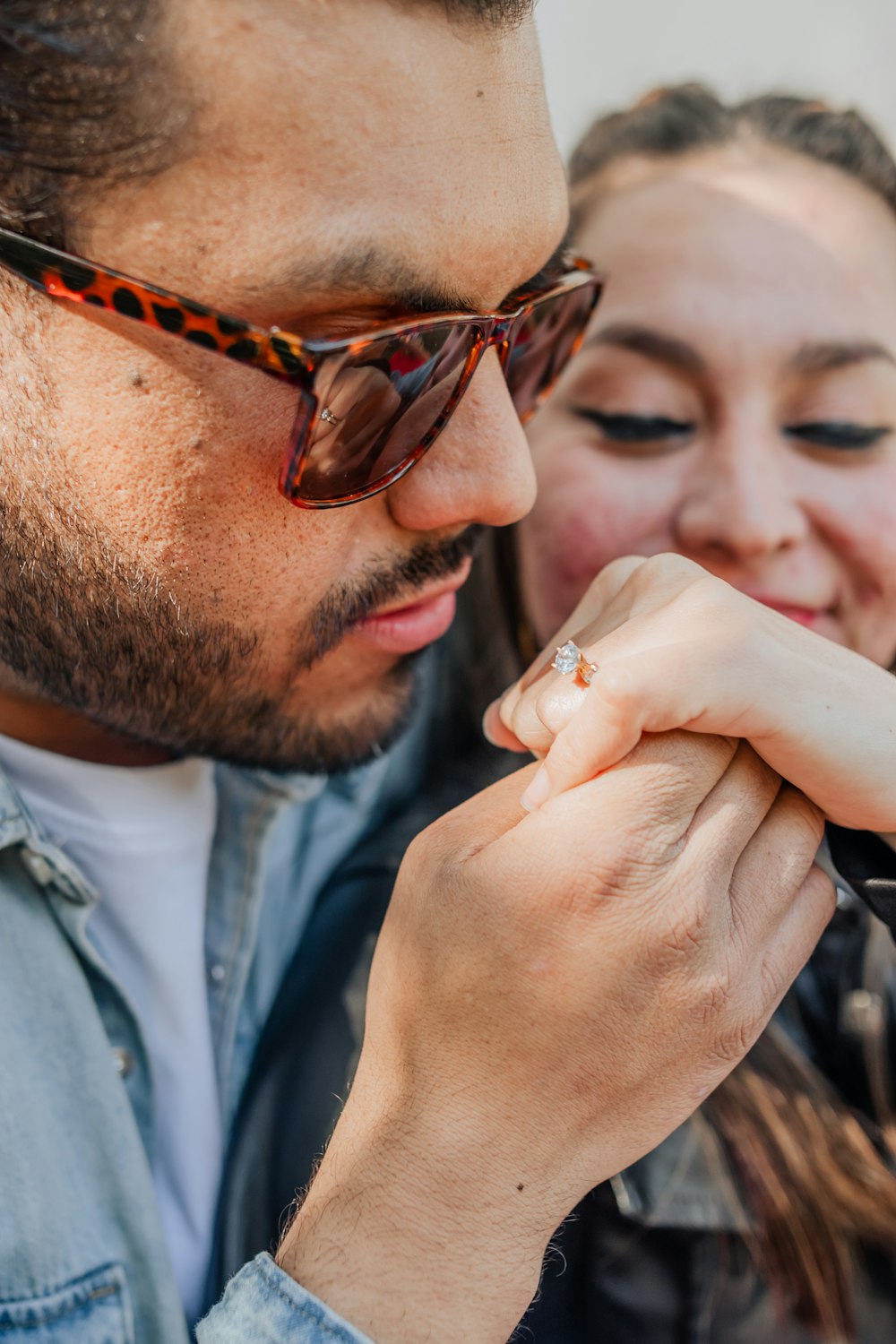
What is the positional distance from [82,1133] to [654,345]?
1569mm

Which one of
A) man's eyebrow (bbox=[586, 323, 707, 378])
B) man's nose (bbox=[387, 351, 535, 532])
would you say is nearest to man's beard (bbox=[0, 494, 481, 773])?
man's nose (bbox=[387, 351, 535, 532])

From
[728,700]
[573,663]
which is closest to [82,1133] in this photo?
[573,663]

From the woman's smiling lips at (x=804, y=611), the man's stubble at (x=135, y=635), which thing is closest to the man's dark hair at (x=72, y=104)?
the man's stubble at (x=135, y=635)

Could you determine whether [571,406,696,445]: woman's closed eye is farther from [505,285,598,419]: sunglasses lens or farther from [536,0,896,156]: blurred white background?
[536,0,896,156]: blurred white background

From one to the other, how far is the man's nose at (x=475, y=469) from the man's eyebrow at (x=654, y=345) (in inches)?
22.3

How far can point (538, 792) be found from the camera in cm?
120

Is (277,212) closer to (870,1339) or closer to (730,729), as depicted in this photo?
(730,729)

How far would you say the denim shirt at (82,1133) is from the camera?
3.89 ft

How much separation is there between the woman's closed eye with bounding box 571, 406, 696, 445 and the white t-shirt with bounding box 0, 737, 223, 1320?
1013 millimetres

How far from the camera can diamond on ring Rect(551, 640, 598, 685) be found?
1183 millimetres

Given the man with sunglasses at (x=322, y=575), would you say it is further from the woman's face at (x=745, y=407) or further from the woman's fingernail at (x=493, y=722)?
the woman's face at (x=745, y=407)

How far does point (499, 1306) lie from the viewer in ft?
3.67

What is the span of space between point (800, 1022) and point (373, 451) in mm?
1440

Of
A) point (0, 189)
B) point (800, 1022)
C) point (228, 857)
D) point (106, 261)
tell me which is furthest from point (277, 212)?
point (800, 1022)
